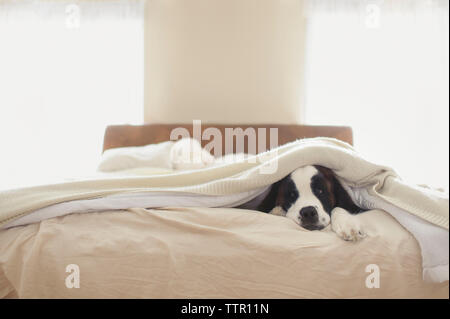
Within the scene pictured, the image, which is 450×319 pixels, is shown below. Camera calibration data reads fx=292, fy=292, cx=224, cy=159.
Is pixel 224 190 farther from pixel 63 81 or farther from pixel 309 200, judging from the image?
pixel 63 81

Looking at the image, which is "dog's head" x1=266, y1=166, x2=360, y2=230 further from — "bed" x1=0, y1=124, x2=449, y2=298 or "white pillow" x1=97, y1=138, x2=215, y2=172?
"white pillow" x1=97, y1=138, x2=215, y2=172

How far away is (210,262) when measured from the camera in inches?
Result: 29.9

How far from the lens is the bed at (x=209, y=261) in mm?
727

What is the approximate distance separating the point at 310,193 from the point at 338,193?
0.40ft

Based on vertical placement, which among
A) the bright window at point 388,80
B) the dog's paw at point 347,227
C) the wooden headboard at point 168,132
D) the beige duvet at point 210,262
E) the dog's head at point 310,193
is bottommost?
the beige duvet at point 210,262

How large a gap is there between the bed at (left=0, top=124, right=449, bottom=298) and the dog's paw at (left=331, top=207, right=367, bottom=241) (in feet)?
0.06

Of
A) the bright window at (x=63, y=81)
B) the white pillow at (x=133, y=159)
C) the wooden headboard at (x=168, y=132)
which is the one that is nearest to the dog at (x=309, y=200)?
the white pillow at (x=133, y=159)

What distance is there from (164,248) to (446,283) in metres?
0.70

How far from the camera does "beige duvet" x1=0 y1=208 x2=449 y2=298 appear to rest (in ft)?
2.39

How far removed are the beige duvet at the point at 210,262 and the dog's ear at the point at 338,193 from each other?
156 millimetres

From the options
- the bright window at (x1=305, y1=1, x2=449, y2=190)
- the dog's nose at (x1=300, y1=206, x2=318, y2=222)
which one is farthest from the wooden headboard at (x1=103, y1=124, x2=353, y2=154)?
the dog's nose at (x1=300, y1=206, x2=318, y2=222)

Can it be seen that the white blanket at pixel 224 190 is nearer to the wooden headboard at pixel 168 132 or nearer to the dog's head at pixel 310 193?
the dog's head at pixel 310 193

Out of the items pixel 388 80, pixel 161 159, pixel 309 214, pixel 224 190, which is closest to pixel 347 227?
pixel 309 214
